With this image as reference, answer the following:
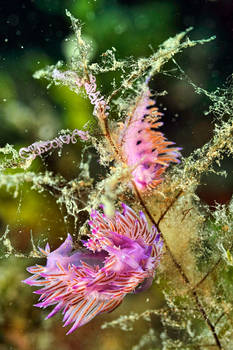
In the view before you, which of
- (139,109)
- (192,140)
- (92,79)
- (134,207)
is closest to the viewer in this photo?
(92,79)

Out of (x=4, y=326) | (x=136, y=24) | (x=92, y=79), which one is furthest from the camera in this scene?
(x=136, y=24)

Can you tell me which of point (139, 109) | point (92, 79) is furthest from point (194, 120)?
point (92, 79)

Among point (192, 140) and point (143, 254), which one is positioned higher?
point (192, 140)

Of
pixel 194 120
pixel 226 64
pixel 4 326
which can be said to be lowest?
pixel 4 326

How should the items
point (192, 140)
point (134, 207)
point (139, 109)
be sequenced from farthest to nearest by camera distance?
point (192, 140) → point (134, 207) → point (139, 109)

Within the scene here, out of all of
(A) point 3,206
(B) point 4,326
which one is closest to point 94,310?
(B) point 4,326

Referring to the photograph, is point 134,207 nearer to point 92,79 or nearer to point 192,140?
point 92,79

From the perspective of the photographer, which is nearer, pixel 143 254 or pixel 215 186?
pixel 143 254

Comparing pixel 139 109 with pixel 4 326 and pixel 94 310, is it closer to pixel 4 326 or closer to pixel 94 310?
pixel 94 310

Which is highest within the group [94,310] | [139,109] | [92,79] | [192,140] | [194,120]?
[194,120]
